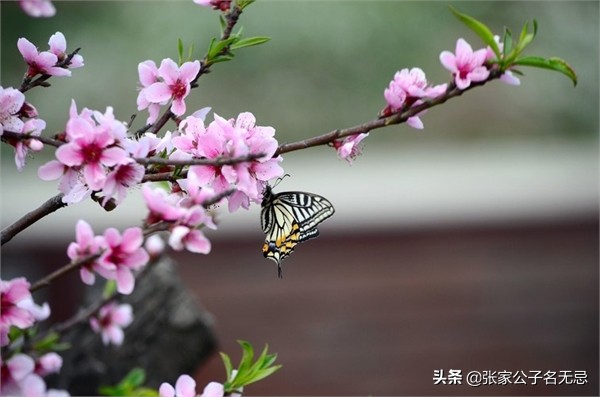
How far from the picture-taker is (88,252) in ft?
3.62

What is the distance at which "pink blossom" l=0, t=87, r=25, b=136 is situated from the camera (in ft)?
3.77

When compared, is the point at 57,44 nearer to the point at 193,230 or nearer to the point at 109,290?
the point at 193,230

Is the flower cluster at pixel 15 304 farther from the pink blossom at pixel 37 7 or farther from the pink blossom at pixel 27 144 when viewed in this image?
the pink blossom at pixel 37 7

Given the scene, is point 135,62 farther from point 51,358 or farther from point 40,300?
point 51,358

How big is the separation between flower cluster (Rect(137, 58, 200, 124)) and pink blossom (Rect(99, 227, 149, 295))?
257mm

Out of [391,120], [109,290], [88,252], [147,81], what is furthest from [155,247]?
[391,120]

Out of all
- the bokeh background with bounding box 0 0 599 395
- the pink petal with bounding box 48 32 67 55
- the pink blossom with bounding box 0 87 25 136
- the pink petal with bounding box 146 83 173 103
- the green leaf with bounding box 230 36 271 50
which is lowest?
the pink blossom with bounding box 0 87 25 136

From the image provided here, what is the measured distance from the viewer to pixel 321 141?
1174 millimetres

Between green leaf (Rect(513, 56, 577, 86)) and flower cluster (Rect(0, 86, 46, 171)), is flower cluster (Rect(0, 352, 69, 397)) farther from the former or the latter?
green leaf (Rect(513, 56, 577, 86))

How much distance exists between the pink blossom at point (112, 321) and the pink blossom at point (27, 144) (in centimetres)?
88

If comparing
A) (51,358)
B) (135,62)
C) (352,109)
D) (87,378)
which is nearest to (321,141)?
(51,358)

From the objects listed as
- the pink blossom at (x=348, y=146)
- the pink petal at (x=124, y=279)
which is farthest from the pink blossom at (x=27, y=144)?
the pink blossom at (x=348, y=146)

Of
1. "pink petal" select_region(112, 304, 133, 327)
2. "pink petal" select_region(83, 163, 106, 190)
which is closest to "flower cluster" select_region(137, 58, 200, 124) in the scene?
"pink petal" select_region(83, 163, 106, 190)

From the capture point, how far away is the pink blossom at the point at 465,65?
1.14 metres
